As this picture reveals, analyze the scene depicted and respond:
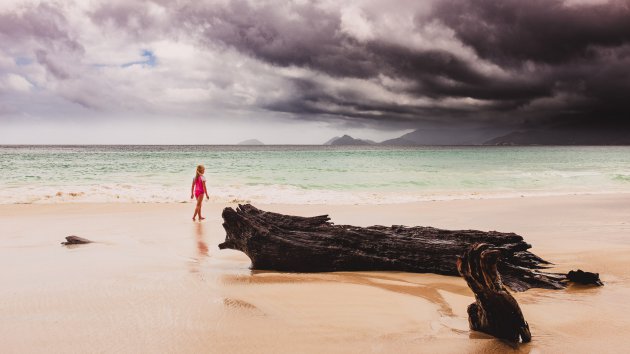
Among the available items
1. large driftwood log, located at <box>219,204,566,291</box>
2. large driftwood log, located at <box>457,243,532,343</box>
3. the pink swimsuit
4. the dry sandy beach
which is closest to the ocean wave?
the pink swimsuit

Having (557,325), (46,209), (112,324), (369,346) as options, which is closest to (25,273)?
(112,324)

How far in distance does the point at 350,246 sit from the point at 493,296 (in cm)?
267

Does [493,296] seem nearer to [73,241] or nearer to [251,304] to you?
[251,304]

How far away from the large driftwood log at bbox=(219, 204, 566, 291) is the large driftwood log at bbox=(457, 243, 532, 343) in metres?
1.93

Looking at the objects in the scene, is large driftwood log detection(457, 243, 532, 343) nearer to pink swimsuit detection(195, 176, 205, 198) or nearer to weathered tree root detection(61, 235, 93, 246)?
weathered tree root detection(61, 235, 93, 246)

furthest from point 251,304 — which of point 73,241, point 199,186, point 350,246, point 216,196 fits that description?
point 216,196

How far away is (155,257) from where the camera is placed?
23.6 feet

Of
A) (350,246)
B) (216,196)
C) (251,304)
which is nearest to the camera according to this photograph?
(251,304)

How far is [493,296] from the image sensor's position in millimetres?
3537

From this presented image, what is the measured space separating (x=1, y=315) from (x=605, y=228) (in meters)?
11.2

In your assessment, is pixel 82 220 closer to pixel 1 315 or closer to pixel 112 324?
pixel 1 315

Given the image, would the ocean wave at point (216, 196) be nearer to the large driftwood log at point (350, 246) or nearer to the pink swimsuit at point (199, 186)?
the pink swimsuit at point (199, 186)

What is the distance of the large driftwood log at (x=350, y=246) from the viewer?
5.62m

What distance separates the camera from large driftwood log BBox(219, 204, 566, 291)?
5.62 metres
